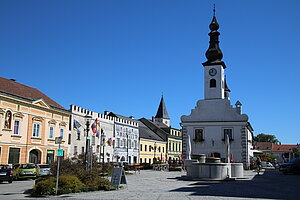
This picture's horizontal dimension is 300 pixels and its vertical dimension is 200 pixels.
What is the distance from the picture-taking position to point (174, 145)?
271 feet

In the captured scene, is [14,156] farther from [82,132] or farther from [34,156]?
[82,132]

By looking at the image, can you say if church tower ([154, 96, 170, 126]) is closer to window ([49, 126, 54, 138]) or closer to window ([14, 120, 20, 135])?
window ([49, 126, 54, 138])

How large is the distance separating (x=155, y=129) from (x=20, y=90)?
153 ft

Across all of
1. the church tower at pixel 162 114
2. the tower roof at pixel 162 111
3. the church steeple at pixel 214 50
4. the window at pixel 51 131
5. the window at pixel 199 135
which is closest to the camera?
the window at pixel 51 131

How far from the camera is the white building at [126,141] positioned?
5741 centimetres

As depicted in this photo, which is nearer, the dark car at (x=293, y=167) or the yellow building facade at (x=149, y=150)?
the dark car at (x=293, y=167)

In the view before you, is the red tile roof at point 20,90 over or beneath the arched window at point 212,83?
beneath

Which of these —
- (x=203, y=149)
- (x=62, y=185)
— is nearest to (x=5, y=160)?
(x=62, y=185)

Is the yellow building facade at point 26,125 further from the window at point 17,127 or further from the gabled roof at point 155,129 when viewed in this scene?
the gabled roof at point 155,129

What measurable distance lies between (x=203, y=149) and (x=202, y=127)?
10.2 ft

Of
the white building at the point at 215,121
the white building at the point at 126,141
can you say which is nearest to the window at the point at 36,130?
the white building at the point at 215,121

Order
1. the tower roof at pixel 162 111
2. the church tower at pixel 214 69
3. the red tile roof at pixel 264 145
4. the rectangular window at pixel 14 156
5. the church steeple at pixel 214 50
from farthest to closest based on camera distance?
the red tile roof at pixel 264 145 < the tower roof at pixel 162 111 < the church steeple at pixel 214 50 < the church tower at pixel 214 69 < the rectangular window at pixel 14 156

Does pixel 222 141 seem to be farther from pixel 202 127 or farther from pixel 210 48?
pixel 210 48

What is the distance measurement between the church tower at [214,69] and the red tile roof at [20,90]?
21.2 metres
